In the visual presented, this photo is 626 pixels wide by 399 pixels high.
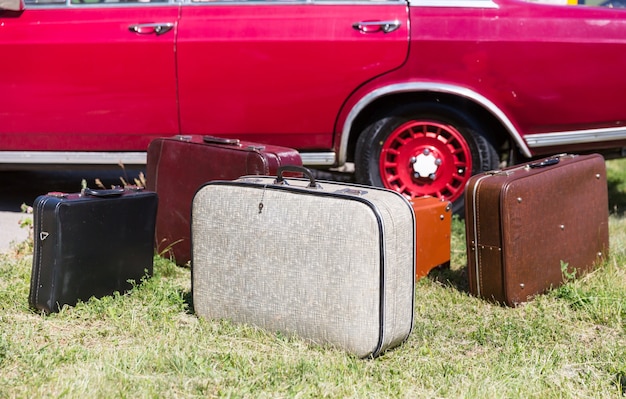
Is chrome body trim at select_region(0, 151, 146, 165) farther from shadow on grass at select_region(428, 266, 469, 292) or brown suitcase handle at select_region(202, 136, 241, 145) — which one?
shadow on grass at select_region(428, 266, 469, 292)

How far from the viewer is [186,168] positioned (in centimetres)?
395

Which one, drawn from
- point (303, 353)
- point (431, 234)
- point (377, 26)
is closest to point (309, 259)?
point (303, 353)

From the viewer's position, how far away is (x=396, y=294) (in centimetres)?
286

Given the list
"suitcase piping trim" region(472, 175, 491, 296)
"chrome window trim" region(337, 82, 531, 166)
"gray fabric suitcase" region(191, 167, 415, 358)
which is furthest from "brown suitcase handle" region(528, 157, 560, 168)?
"gray fabric suitcase" region(191, 167, 415, 358)

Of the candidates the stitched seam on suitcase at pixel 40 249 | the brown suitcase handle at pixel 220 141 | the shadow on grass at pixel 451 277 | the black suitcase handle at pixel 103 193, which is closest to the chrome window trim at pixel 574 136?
the shadow on grass at pixel 451 277

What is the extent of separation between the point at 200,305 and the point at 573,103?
2.44 m

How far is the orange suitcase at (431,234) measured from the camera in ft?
12.6

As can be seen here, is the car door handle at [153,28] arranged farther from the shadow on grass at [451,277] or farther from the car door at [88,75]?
the shadow on grass at [451,277]

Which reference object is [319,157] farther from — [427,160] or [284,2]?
[284,2]

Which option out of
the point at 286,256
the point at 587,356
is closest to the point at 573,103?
the point at 587,356

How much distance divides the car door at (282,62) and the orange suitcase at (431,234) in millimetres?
923

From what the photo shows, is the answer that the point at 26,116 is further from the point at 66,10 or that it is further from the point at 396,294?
the point at 396,294

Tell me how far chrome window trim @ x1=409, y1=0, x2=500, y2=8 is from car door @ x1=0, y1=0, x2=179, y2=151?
1.34m

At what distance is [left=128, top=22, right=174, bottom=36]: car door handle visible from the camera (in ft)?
15.4
